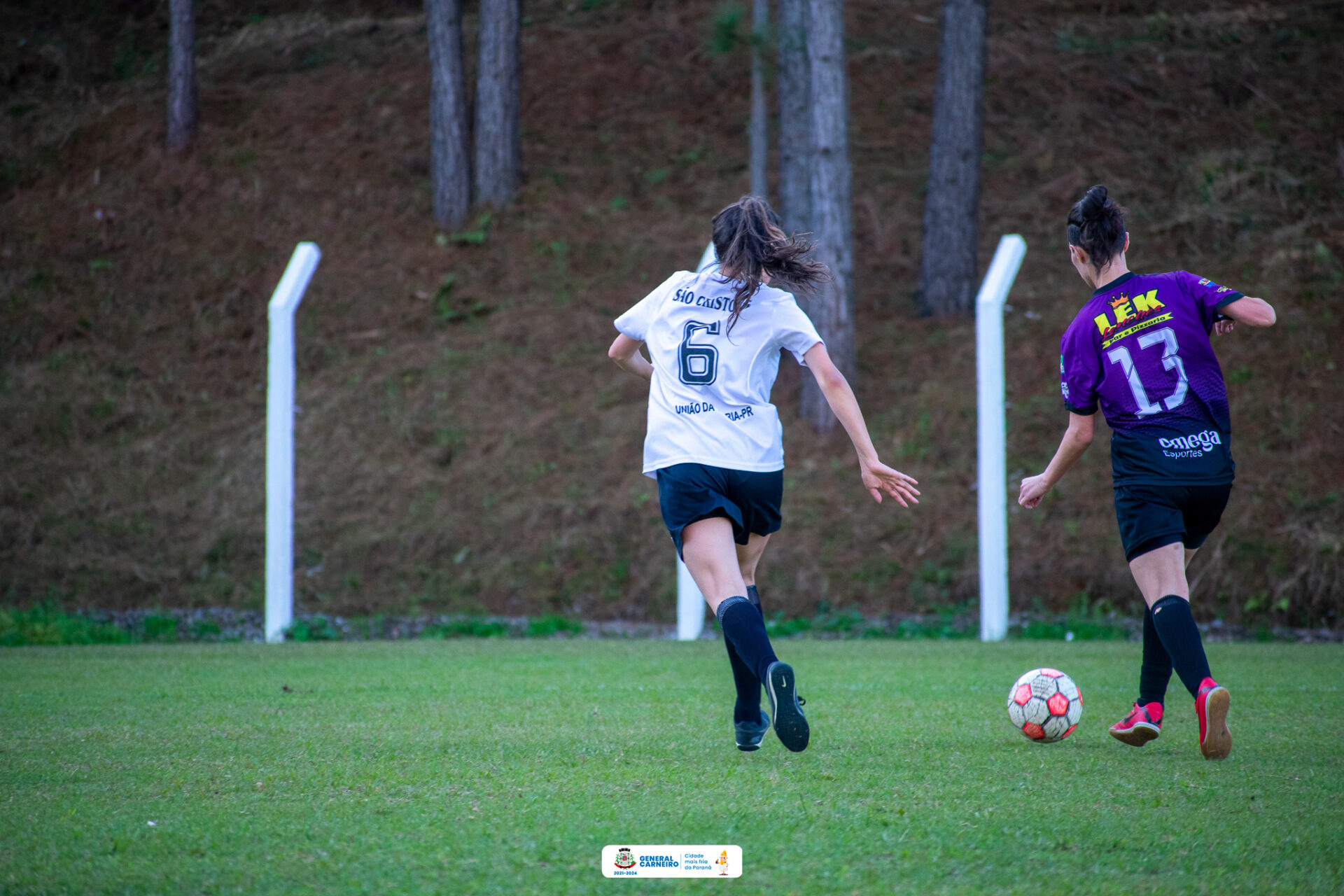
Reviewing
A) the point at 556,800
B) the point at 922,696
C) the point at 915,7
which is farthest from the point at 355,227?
the point at 556,800

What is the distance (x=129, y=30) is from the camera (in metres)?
20.8

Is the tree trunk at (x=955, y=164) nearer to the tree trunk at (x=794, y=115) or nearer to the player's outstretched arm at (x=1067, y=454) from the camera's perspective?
the tree trunk at (x=794, y=115)

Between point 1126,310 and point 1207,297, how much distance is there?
0.26m

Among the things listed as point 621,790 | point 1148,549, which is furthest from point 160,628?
point 1148,549

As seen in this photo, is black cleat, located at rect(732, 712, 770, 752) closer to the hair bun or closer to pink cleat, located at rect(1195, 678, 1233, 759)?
pink cleat, located at rect(1195, 678, 1233, 759)

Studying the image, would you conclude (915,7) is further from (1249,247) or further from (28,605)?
(28,605)

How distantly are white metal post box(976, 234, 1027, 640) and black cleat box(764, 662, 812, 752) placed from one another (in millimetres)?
5392

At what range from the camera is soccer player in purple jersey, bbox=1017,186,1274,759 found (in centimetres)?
396

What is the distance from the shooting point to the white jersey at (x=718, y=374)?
3854mm

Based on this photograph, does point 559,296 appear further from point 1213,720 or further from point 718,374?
point 1213,720

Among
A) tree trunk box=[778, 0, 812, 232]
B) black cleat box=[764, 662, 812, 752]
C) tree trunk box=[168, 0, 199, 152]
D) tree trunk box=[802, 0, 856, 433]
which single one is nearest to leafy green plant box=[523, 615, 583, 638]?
tree trunk box=[802, 0, 856, 433]

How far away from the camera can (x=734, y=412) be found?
388 centimetres

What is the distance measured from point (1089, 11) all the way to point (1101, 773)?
17665 millimetres

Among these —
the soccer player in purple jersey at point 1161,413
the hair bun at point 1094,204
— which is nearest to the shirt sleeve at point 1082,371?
the soccer player in purple jersey at point 1161,413
